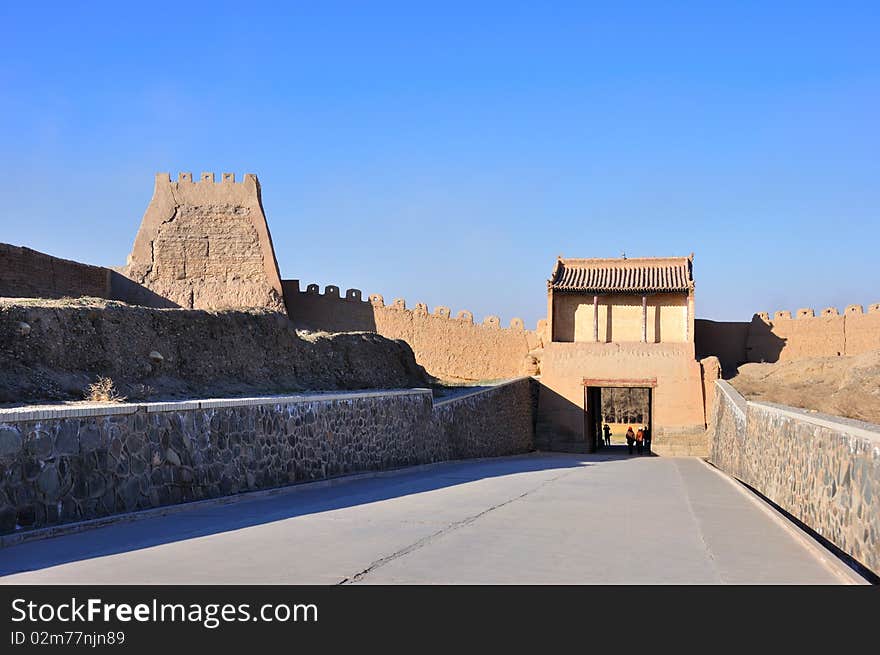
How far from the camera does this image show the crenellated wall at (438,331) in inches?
1435

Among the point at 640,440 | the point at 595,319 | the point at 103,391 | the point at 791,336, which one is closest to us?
the point at 103,391

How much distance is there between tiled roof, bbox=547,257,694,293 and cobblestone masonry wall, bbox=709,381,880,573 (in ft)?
53.1

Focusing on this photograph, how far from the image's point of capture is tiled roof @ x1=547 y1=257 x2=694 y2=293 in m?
33.2

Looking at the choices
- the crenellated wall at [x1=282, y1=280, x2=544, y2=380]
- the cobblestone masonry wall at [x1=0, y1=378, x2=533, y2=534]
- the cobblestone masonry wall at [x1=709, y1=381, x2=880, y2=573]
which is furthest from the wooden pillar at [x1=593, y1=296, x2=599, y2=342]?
the cobblestone masonry wall at [x1=0, y1=378, x2=533, y2=534]

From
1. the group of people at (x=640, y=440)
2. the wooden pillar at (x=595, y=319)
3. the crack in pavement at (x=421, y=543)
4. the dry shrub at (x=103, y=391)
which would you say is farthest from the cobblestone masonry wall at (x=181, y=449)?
the wooden pillar at (x=595, y=319)

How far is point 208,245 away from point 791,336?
22645mm

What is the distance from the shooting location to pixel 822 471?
32.9 ft

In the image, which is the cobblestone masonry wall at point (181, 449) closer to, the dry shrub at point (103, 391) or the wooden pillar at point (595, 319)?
the dry shrub at point (103, 391)

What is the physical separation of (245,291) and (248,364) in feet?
45.2

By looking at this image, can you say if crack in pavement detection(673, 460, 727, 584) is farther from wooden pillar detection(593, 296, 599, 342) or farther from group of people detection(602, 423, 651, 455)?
wooden pillar detection(593, 296, 599, 342)

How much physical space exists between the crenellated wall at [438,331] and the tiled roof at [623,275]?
2.95m

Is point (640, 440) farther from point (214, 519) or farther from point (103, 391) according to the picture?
point (214, 519)

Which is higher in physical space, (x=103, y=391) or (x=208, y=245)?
(x=208, y=245)

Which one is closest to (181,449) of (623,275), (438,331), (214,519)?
(214,519)
